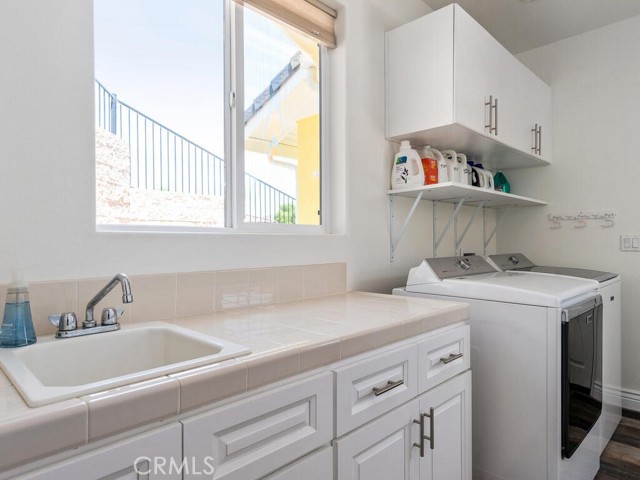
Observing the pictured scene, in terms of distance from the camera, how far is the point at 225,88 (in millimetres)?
1681

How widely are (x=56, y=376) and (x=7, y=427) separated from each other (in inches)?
19.2

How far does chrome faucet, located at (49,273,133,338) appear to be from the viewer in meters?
1.03

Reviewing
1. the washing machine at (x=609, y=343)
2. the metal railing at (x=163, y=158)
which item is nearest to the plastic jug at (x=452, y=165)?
the washing machine at (x=609, y=343)

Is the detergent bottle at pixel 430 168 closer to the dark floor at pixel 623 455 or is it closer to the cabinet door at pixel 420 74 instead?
the cabinet door at pixel 420 74

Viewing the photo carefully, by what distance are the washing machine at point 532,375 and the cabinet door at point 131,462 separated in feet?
4.66

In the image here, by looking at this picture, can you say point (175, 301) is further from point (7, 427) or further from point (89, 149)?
point (7, 427)

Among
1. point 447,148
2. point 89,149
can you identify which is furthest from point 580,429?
point 89,149

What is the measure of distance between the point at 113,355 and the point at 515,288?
153 centimetres

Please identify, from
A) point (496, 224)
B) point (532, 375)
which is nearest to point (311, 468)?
point (532, 375)

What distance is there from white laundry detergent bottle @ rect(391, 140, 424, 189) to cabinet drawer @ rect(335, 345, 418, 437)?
108 centimetres

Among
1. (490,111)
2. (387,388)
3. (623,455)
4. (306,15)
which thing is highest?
(306,15)

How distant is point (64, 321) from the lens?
1044mm

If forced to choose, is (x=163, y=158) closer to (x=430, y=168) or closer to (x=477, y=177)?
(x=430, y=168)

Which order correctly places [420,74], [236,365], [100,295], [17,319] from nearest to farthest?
[236,365]
[17,319]
[100,295]
[420,74]
